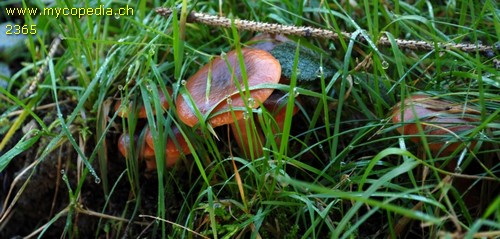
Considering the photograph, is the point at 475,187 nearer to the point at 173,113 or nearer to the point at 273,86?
the point at 273,86

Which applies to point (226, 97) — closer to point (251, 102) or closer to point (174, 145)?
point (251, 102)

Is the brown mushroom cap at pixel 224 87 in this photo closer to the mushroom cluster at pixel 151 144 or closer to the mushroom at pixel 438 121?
the mushroom cluster at pixel 151 144

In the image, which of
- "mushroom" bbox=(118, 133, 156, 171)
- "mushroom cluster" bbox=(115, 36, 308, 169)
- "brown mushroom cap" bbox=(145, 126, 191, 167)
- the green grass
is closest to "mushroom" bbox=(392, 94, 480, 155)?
the green grass

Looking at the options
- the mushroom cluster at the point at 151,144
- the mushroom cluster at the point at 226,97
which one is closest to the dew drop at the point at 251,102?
the mushroom cluster at the point at 226,97

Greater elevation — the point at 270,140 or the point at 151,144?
the point at 270,140

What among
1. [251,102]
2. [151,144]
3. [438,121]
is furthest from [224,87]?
[438,121]

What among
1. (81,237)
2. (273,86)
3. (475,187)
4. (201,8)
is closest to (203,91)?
(273,86)
